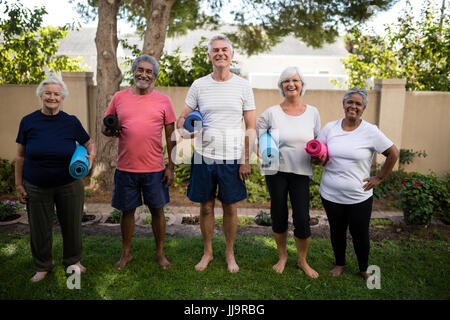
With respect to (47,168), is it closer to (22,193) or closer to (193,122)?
(22,193)

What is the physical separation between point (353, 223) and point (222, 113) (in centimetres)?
145

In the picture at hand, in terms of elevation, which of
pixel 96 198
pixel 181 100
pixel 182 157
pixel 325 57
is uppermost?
pixel 325 57

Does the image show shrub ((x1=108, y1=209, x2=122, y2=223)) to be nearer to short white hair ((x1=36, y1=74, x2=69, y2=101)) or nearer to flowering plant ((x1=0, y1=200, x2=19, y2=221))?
flowering plant ((x1=0, y1=200, x2=19, y2=221))

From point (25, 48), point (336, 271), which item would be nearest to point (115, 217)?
point (336, 271)

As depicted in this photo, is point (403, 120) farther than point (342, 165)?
Yes

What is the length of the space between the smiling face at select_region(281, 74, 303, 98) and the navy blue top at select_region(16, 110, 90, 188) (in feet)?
6.05

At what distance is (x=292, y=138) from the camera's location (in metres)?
2.90

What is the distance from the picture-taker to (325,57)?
19125 mm

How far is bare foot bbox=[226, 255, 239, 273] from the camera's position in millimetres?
3178

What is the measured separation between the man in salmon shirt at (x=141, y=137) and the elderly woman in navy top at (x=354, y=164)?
1.40m

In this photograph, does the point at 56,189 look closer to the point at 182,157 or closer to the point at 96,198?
the point at 96,198

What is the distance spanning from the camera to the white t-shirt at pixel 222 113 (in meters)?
2.91
